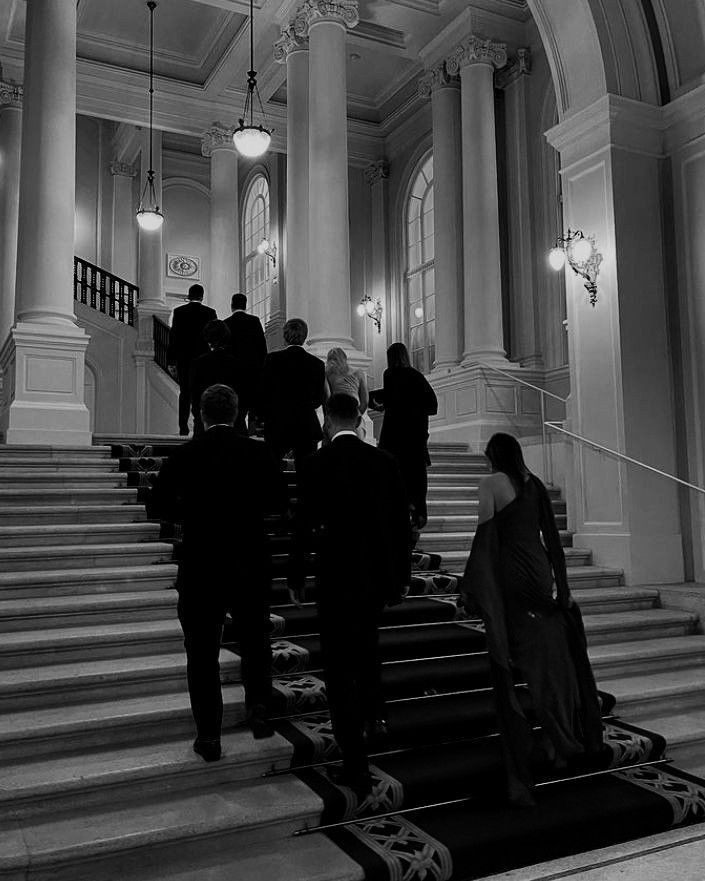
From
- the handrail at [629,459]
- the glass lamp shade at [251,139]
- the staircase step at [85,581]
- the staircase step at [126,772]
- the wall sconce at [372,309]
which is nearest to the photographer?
the staircase step at [126,772]

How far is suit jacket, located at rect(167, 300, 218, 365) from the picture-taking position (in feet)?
28.4

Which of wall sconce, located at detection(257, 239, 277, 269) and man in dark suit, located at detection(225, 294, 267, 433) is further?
wall sconce, located at detection(257, 239, 277, 269)

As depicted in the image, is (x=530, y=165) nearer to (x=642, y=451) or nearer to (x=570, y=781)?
(x=642, y=451)

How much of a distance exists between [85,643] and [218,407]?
63.8 inches

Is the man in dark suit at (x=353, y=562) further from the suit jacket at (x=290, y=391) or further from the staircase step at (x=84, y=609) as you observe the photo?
the suit jacket at (x=290, y=391)

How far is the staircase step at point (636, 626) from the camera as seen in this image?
5.79 metres

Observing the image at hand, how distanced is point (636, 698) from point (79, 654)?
3074 mm

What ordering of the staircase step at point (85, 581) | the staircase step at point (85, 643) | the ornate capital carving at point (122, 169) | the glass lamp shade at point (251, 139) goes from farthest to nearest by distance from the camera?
the ornate capital carving at point (122, 169) → the glass lamp shade at point (251, 139) → the staircase step at point (85, 581) → the staircase step at point (85, 643)

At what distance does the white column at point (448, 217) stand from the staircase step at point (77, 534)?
7.59m

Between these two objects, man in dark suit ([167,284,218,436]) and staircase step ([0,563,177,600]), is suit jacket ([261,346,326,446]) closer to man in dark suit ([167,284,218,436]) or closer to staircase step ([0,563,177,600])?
staircase step ([0,563,177,600])

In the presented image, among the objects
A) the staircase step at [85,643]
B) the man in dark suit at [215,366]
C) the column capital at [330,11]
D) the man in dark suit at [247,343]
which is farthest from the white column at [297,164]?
the staircase step at [85,643]

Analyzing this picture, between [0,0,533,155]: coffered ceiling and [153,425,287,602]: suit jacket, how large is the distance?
981 cm

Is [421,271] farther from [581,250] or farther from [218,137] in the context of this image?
[581,250]

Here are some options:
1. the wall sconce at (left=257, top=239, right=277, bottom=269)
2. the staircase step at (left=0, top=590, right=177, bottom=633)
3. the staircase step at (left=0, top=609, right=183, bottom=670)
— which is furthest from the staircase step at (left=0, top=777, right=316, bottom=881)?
the wall sconce at (left=257, top=239, right=277, bottom=269)
